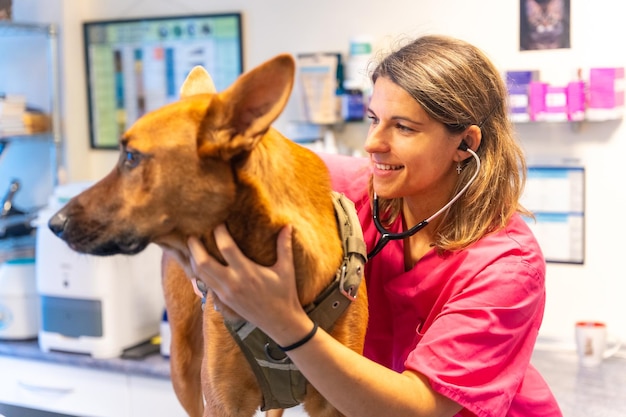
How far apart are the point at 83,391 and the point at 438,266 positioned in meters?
1.87

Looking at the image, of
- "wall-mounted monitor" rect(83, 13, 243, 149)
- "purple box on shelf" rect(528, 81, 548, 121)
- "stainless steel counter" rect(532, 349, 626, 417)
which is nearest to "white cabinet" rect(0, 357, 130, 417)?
"wall-mounted monitor" rect(83, 13, 243, 149)

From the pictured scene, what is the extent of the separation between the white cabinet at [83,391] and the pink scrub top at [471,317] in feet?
4.53

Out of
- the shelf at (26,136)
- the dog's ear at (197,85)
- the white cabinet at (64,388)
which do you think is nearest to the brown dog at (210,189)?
the dog's ear at (197,85)

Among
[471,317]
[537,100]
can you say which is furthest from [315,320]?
[537,100]

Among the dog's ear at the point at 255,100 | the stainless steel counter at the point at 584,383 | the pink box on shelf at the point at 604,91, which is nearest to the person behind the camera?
the dog's ear at the point at 255,100

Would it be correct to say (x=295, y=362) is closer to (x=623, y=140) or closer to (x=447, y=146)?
(x=447, y=146)

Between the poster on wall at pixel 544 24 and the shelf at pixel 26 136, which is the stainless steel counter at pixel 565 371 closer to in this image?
the shelf at pixel 26 136

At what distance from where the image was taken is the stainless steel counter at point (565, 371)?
2.24 metres

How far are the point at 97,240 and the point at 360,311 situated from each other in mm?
480

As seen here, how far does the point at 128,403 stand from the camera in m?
2.80

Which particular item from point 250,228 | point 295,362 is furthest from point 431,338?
point 250,228

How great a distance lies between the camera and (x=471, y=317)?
1349 millimetres

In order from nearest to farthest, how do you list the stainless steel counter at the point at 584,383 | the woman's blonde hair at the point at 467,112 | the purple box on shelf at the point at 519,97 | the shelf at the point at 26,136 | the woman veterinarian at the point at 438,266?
the woman veterinarian at the point at 438,266
the woman's blonde hair at the point at 467,112
the stainless steel counter at the point at 584,383
the purple box on shelf at the point at 519,97
the shelf at the point at 26,136

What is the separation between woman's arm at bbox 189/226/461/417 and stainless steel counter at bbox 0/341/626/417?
45.3 inches
